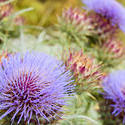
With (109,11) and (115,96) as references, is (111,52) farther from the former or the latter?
(115,96)

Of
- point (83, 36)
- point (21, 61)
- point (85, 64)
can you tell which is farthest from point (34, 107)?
point (83, 36)

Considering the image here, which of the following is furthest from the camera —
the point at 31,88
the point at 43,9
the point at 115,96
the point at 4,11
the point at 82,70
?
the point at 43,9

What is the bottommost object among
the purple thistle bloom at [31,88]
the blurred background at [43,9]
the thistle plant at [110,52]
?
the purple thistle bloom at [31,88]

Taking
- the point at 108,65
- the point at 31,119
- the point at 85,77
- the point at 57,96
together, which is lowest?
the point at 31,119

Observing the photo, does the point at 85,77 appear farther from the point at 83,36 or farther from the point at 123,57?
the point at 123,57

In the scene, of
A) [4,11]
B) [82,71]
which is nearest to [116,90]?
[82,71]

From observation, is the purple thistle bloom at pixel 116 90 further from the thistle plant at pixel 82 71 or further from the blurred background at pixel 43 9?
the blurred background at pixel 43 9

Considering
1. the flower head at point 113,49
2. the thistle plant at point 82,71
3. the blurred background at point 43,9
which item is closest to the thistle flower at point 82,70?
the thistle plant at point 82,71
